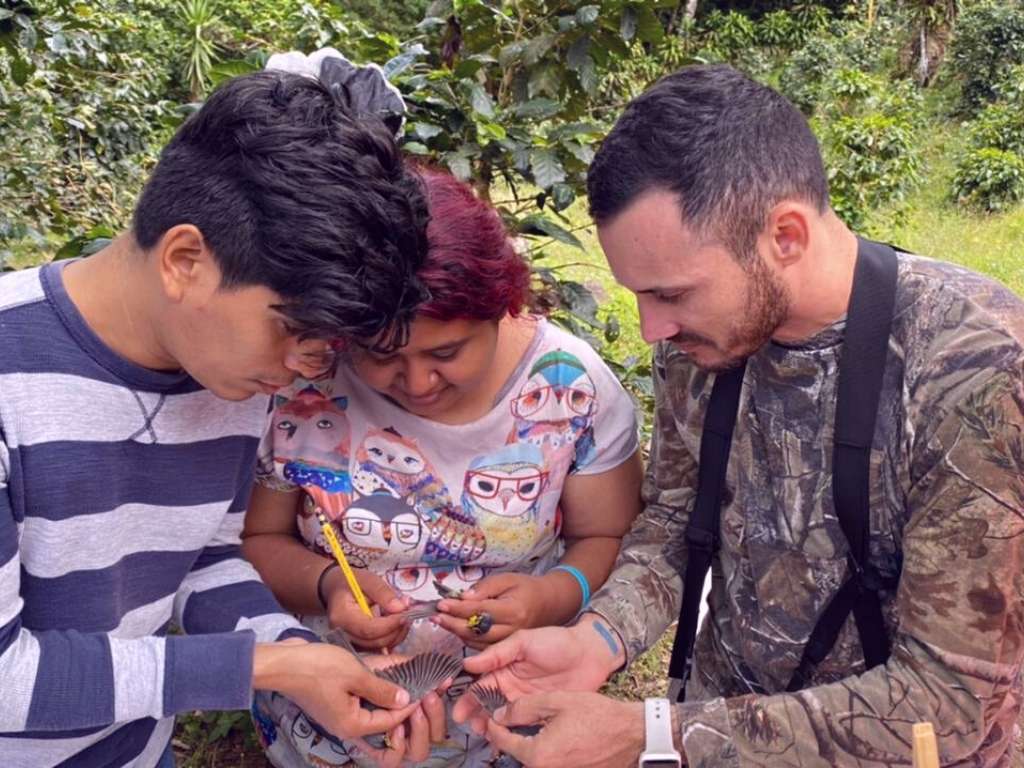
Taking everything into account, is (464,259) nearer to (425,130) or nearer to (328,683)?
(328,683)

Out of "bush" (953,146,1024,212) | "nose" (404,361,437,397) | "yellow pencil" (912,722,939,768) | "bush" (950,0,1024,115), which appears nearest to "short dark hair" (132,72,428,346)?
"nose" (404,361,437,397)

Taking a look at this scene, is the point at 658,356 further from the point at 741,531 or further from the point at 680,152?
the point at 680,152

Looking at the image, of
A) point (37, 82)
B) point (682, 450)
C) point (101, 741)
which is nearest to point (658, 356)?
point (682, 450)

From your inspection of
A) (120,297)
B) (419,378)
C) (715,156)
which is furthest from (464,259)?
(120,297)

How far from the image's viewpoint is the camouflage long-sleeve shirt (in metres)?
1.55

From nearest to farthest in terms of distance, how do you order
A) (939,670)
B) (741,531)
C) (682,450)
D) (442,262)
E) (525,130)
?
(939,670) < (442,262) < (741,531) < (682,450) < (525,130)

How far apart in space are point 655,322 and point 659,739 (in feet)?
2.26

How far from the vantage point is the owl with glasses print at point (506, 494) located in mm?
1992

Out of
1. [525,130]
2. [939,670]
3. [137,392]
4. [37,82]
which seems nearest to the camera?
[137,392]

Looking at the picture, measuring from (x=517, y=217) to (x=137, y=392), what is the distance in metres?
1.49

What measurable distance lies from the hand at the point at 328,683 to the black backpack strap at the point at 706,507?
60cm

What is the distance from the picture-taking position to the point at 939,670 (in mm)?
1614

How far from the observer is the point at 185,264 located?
1.39m

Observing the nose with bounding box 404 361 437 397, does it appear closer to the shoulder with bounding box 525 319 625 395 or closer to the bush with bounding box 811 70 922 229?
the shoulder with bounding box 525 319 625 395
